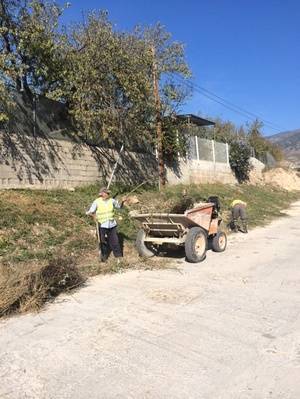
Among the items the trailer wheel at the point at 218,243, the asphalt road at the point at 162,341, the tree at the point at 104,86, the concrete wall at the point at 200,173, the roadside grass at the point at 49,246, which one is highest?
the tree at the point at 104,86

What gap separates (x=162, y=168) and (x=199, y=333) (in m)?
14.8

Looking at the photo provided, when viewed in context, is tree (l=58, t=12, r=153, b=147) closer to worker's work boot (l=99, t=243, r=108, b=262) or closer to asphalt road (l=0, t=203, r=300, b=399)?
worker's work boot (l=99, t=243, r=108, b=262)

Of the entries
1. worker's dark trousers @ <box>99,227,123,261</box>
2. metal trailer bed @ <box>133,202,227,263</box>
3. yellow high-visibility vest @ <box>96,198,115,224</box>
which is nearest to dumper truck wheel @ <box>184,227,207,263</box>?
metal trailer bed @ <box>133,202,227,263</box>

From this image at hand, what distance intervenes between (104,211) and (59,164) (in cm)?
582

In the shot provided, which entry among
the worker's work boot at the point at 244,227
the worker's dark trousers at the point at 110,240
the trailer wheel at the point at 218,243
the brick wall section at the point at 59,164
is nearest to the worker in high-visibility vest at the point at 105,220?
the worker's dark trousers at the point at 110,240

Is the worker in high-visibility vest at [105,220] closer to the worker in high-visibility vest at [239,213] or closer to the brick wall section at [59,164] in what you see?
the brick wall section at [59,164]

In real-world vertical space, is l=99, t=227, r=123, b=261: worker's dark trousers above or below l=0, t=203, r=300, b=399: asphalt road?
above

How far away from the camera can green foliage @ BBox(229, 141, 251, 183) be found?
102ft

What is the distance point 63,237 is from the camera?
10586mm

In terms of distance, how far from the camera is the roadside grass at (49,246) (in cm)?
670

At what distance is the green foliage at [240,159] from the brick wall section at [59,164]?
39.1ft

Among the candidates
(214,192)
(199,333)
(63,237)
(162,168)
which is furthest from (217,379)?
(214,192)

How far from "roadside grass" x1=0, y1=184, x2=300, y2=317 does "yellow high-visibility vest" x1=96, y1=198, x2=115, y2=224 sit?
2.92 feet

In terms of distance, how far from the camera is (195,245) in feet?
32.3
